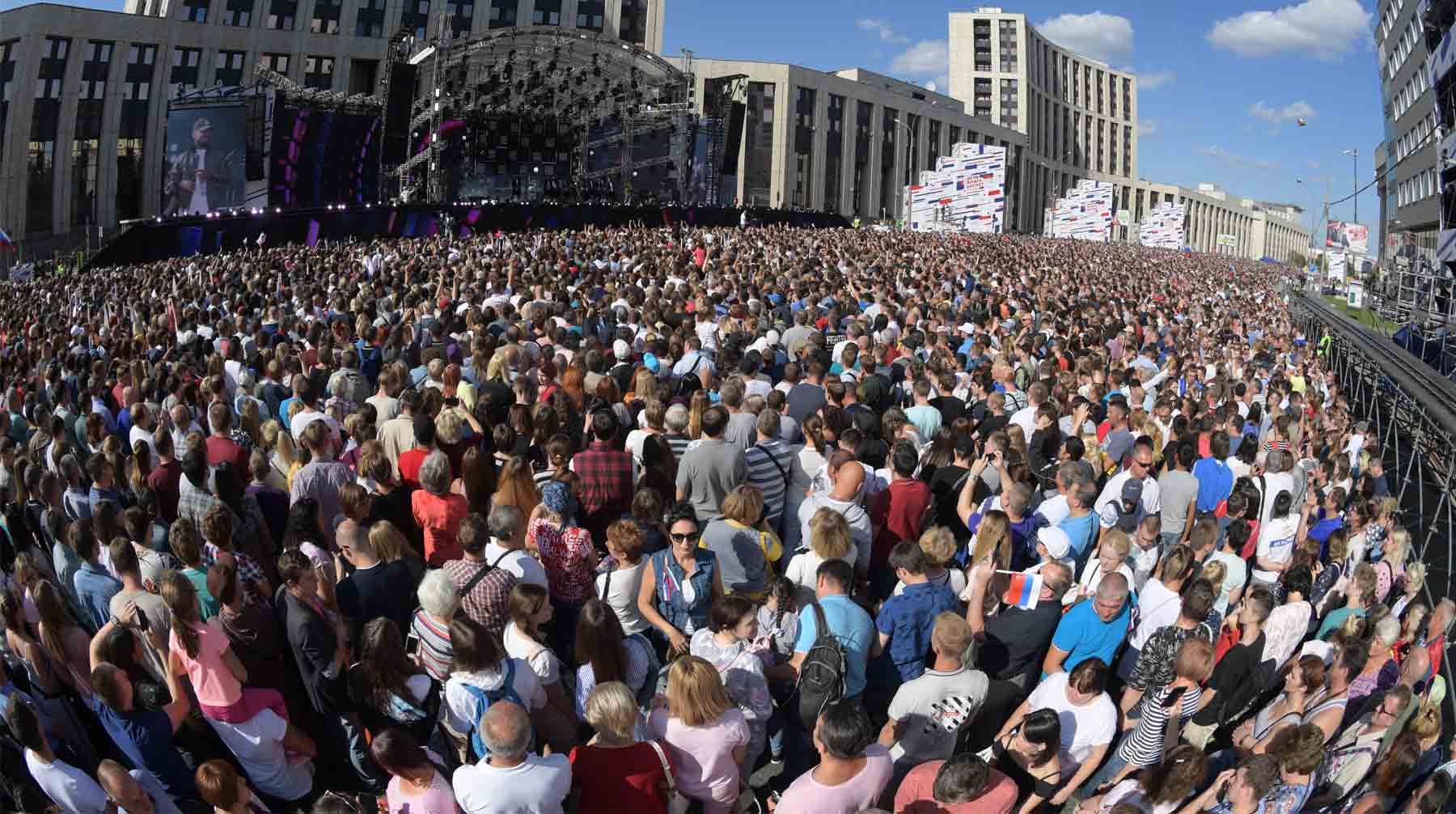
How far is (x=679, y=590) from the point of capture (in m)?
4.61

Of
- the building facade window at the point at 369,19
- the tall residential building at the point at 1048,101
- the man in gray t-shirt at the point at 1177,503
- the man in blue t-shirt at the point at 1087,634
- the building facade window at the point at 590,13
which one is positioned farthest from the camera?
the tall residential building at the point at 1048,101

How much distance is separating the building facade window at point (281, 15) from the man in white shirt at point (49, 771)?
61.5 metres

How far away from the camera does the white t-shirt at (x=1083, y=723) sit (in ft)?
13.3

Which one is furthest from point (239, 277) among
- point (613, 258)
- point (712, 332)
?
point (712, 332)

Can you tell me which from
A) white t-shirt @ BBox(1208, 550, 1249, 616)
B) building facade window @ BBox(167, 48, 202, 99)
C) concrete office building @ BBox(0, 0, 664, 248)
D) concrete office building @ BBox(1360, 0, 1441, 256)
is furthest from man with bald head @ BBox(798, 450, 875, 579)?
building facade window @ BBox(167, 48, 202, 99)

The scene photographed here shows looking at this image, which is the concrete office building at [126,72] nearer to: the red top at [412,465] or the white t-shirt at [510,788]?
the red top at [412,465]

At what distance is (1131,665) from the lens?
476 centimetres

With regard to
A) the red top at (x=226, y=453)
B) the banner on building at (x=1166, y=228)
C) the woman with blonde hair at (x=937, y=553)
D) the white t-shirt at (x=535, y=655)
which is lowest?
the white t-shirt at (x=535, y=655)

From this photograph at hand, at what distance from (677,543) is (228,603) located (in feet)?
6.60

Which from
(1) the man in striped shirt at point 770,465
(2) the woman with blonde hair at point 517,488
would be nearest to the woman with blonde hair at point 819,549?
(1) the man in striped shirt at point 770,465

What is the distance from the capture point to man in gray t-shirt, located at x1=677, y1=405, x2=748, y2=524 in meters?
5.76

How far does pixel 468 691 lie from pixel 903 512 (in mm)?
2963

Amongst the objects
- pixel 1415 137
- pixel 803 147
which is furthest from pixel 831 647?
pixel 803 147

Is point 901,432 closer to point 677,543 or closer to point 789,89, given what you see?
point 677,543
